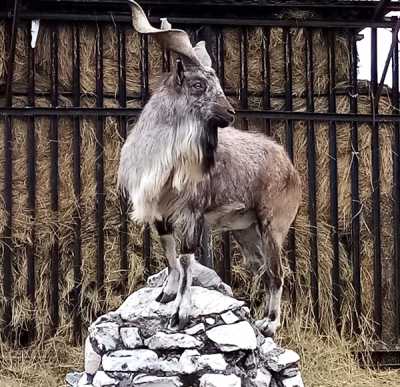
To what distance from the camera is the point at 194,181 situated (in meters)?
4.25

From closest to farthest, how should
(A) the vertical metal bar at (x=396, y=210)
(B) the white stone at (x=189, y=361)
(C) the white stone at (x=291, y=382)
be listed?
(B) the white stone at (x=189, y=361), (C) the white stone at (x=291, y=382), (A) the vertical metal bar at (x=396, y=210)

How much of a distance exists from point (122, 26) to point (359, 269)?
9.10 ft

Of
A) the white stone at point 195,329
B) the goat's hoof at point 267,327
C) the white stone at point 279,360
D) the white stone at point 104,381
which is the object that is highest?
the white stone at point 195,329

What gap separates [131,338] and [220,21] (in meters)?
3.18

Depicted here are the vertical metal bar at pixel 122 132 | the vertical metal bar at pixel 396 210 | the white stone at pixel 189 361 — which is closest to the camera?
the white stone at pixel 189 361

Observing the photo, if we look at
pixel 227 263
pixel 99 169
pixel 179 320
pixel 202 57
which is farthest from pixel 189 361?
pixel 99 169

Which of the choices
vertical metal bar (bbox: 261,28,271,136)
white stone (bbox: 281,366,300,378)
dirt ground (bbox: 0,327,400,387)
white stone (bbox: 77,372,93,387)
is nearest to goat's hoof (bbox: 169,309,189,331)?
white stone (bbox: 77,372,93,387)

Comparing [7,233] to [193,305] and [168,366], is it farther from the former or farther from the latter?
[168,366]

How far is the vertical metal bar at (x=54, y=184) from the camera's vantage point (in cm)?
657

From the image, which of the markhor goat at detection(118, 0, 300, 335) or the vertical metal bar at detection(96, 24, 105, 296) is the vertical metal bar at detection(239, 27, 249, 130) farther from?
the markhor goat at detection(118, 0, 300, 335)

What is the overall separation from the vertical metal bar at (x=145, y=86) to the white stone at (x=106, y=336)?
7.21 ft

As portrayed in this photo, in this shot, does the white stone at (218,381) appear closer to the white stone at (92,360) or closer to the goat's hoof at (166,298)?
the goat's hoof at (166,298)

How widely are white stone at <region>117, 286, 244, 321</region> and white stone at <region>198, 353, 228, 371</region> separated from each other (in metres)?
0.23

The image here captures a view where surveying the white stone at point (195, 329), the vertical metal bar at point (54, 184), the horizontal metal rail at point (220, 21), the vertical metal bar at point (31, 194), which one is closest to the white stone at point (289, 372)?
the white stone at point (195, 329)
